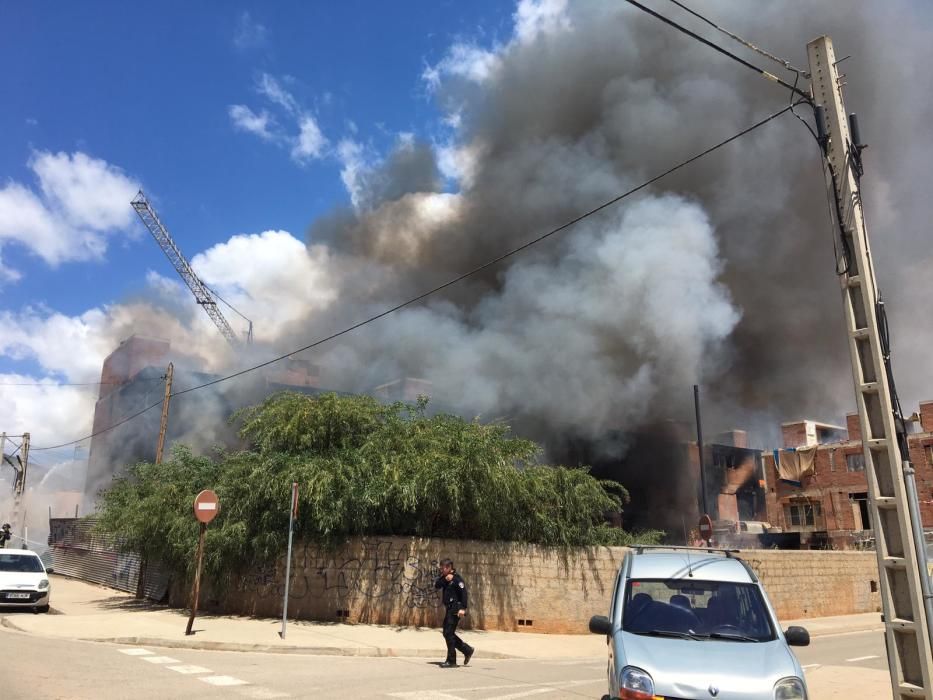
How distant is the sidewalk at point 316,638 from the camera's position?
326 inches

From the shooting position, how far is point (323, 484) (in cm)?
1105

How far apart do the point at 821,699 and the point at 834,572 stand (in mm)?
12332

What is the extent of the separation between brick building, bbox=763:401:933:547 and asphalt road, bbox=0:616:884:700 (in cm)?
2897

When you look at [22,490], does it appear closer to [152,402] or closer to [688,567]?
[152,402]

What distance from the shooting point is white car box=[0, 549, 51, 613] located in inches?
462

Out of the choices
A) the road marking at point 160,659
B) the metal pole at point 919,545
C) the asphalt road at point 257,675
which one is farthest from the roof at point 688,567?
the road marking at point 160,659

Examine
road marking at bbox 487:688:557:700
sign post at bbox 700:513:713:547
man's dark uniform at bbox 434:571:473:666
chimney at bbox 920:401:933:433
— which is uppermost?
chimney at bbox 920:401:933:433

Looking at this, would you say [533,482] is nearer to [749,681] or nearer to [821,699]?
[821,699]

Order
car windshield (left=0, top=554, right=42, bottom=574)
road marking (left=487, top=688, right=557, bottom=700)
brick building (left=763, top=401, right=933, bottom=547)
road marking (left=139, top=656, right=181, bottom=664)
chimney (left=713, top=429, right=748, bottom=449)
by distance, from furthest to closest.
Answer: chimney (left=713, top=429, right=748, bottom=449)
brick building (left=763, top=401, right=933, bottom=547)
car windshield (left=0, top=554, right=42, bottom=574)
road marking (left=139, top=656, right=181, bottom=664)
road marking (left=487, top=688, right=557, bottom=700)

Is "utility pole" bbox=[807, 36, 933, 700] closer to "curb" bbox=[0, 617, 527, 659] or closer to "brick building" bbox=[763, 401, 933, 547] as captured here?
"curb" bbox=[0, 617, 527, 659]

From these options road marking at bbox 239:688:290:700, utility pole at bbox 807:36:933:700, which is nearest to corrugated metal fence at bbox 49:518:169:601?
road marking at bbox 239:688:290:700

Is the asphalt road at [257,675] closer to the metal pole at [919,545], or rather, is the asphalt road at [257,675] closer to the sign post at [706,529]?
the metal pole at [919,545]

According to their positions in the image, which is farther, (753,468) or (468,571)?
(753,468)

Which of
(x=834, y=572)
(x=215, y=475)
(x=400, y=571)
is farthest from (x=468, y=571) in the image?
(x=834, y=572)
